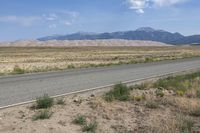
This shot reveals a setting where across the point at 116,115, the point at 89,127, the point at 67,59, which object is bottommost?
the point at 67,59

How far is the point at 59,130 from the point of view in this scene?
802 centimetres

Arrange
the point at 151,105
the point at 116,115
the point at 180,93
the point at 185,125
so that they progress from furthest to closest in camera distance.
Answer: the point at 180,93 → the point at 151,105 → the point at 116,115 → the point at 185,125

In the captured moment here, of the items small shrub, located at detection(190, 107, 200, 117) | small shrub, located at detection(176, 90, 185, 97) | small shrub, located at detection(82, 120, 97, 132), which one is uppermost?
small shrub, located at detection(82, 120, 97, 132)

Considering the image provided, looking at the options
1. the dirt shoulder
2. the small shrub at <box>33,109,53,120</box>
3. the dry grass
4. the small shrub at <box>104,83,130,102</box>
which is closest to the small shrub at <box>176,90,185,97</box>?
the dirt shoulder

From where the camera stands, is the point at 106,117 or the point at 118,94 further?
the point at 118,94

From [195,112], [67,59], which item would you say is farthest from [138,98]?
[67,59]

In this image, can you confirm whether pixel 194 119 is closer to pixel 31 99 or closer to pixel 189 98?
pixel 189 98

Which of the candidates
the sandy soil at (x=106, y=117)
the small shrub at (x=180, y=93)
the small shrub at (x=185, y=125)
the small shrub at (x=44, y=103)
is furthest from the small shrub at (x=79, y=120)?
the small shrub at (x=180, y=93)

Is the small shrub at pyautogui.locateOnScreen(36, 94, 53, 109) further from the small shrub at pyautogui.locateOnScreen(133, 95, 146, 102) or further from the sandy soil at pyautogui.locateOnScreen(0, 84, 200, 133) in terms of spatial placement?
the small shrub at pyautogui.locateOnScreen(133, 95, 146, 102)

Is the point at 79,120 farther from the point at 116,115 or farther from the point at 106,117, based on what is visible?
the point at 116,115

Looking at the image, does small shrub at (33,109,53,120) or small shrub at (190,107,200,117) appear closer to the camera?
small shrub at (33,109,53,120)

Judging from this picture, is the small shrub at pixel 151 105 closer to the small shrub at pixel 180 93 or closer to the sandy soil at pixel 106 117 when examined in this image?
the sandy soil at pixel 106 117

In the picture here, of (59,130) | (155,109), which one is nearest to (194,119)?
(155,109)

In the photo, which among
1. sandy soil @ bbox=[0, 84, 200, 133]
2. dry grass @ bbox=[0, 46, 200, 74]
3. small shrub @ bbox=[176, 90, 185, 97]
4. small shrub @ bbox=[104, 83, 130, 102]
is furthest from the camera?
dry grass @ bbox=[0, 46, 200, 74]
